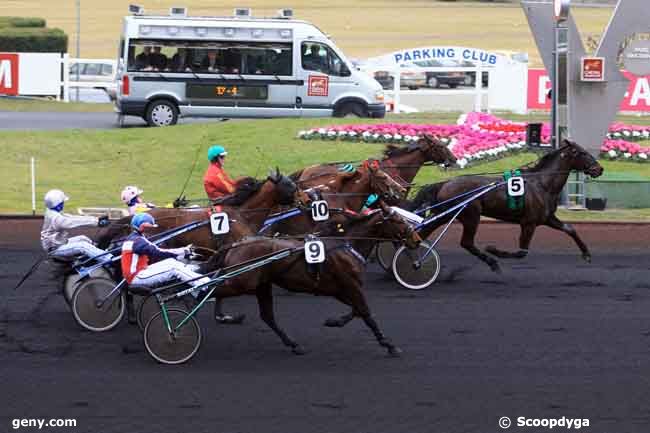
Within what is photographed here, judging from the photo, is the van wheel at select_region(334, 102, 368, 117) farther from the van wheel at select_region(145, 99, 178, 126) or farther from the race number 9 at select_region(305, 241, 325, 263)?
the race number 9 at select_region(305, 241, 325, 263)

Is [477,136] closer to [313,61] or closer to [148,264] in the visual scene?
[313,61]

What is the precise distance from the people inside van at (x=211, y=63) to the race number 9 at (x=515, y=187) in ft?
43.3

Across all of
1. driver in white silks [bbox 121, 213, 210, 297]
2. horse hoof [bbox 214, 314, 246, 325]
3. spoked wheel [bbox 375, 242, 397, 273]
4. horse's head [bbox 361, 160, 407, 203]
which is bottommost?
horse hoof [bbox 214, 314, 246, 325]

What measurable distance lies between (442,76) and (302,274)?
26772 mm

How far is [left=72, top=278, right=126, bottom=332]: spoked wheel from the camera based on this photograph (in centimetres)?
984

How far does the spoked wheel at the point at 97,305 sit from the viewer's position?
32.3 ft

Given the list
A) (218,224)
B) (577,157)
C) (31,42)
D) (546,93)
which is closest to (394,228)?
(218,224)

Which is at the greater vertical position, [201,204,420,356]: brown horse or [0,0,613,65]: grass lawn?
[0,0,613,65]: grass lawn

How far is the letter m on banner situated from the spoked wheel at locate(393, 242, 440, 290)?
19928 millimetres

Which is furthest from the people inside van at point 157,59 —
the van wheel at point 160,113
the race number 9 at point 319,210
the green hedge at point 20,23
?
the green hedge at point 20,23

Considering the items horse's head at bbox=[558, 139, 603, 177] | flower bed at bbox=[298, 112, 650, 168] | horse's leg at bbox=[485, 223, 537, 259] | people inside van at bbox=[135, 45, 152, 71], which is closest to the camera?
horse's leg at bbox=[485, 223, 537, 259]

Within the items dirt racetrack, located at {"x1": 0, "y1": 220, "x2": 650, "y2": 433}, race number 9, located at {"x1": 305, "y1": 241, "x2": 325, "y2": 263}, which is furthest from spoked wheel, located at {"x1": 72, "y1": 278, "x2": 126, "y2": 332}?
race number 9, located at {"x1": 305, "y1": 241, "x2": 325, "y2": 263}

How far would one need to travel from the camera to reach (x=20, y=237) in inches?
576

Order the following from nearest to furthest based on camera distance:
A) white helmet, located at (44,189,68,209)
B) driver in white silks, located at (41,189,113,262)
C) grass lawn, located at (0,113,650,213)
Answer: driver in white silks, located at (41,189,113,262) < white helmet, located at (44,189,68,209) < grass lawn, located at (0,113,650,213)
